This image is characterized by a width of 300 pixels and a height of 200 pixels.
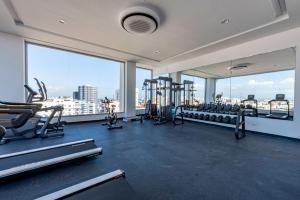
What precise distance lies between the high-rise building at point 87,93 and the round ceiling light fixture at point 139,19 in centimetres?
376

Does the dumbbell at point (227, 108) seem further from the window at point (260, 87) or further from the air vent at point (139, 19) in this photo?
the air vent at point (139, 19)

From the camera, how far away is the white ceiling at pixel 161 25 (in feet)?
9.89

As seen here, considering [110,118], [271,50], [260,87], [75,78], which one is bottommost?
[110,118]

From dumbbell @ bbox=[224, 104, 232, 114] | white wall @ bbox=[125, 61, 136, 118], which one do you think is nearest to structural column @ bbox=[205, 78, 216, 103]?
dumbbell @ bbox=[224, 104, 232, 114]

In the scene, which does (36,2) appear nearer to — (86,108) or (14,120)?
(14,120)

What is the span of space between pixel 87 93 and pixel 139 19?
14.0 ft

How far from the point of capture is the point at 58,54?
18.7 feet

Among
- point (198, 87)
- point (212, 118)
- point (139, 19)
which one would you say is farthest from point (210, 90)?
point (139, 19)

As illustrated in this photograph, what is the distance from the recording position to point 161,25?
3.79 metres

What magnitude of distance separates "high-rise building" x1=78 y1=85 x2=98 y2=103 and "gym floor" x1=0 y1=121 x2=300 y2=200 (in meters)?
2.82

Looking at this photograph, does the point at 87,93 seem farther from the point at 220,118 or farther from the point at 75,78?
the point at 220,118

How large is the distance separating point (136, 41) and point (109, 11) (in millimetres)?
1714

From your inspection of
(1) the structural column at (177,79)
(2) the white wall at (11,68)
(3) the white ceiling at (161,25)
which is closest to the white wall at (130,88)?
(3) the white ceiling at (161,25)

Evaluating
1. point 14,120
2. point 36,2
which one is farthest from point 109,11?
point 14,120
